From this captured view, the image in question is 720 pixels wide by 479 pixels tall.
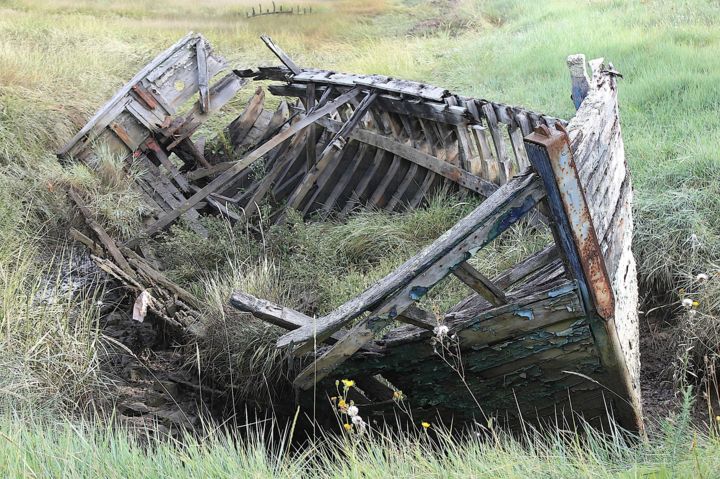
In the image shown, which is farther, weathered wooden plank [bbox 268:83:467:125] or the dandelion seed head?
weathered wooden plank [bbox 268:83:467:125]

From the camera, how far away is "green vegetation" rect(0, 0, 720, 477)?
3148 mm

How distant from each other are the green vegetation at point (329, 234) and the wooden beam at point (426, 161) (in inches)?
8.0

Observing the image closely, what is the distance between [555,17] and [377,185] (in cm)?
774

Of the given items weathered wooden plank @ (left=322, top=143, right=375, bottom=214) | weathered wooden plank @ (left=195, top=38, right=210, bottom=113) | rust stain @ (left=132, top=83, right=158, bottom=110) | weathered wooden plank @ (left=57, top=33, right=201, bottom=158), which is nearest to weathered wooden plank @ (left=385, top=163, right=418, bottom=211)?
weathered wooden plank @ (left=322, top=143, right=375, bottom=214)

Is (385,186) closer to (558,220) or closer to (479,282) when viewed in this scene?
(479,282)

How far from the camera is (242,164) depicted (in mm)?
7391

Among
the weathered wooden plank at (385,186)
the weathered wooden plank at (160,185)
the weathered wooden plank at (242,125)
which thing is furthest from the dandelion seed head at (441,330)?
the weathered wooden plank at (242,125)

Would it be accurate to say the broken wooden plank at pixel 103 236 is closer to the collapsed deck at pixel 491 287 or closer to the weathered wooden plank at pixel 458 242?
the collapsed deck at pixel 491 287

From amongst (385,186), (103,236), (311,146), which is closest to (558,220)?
(385,186)

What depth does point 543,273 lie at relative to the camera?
4.36 m

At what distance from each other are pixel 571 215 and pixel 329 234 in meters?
A: 3.75

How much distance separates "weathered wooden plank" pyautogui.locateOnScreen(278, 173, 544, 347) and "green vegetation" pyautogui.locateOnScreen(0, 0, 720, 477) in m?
0.63

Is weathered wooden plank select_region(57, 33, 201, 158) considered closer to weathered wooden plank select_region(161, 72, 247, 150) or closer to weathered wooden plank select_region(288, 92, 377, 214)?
weathered wooden plank select_region(161, 72, 247, 150)

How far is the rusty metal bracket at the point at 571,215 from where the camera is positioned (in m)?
3.30
